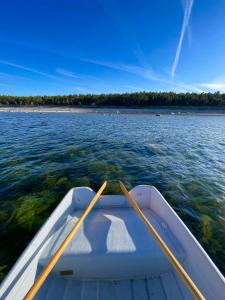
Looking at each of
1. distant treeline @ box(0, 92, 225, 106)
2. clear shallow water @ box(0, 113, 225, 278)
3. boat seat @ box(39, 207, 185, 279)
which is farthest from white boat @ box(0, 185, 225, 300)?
distant treeline @ box(0, 92, 225, 106)

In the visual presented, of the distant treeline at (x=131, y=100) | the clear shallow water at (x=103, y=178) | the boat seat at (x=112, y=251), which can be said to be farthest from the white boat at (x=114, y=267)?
the distant treeline at (x=131, y=100)

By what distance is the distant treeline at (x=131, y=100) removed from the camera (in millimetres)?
79750

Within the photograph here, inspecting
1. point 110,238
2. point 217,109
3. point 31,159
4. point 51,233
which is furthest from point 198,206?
point 217,109

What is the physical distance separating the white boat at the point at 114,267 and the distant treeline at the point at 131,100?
282ft

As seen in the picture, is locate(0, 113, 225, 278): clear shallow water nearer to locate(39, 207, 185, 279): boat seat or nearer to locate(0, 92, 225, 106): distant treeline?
locate(39, 207, 185, 279): boat seat

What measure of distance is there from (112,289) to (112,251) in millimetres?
551

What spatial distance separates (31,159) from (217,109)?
79.1 metres

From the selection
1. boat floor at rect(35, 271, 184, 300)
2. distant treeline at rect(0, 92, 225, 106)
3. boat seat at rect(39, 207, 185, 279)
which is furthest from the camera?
distant treeline at rect(0, 92, 225, 106)

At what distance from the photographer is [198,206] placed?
20.6 ft

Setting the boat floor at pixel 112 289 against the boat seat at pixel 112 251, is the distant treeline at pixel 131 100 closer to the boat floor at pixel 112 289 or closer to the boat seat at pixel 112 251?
the boat seat at pixel 112 251

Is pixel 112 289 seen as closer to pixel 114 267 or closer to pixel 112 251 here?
pixel 114 267

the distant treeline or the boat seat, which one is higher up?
the distant treeline

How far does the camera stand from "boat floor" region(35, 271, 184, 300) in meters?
2.81

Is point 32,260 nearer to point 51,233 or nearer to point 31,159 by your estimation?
point 51,233
